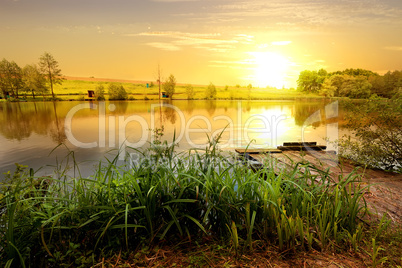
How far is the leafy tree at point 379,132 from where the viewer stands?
5289mm

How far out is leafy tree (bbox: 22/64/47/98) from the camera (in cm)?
5041

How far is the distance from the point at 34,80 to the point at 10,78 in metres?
4.30

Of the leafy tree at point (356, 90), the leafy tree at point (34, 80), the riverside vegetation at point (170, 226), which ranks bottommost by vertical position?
the riverside vegetation at point (170, 226)

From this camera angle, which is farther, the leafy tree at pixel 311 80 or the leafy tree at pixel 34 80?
the leafy tree at pixel 311 80

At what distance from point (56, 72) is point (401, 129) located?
6115 centimetres

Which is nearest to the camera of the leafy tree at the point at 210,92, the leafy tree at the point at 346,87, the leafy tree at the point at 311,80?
the leafy tree at the point at 346,87

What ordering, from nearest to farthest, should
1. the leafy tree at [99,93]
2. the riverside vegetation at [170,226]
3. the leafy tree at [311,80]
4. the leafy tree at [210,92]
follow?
the riverside vegetation at [170,226] → the leafy tree at [99,93] → the leafy tree at [210,92] → the leafy tree at [311,80]

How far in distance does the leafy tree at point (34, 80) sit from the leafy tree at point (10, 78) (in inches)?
41.9

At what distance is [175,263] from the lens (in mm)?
1699

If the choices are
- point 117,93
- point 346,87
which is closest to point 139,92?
point 117,93

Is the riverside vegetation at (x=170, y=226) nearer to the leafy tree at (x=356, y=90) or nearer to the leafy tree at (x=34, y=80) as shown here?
the leafy tree at (x=356, y=90)

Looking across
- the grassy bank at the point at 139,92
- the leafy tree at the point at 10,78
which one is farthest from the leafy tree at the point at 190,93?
the leafy tree at the point at 10,78

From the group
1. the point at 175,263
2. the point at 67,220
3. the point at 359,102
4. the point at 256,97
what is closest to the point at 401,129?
the point at 359,102

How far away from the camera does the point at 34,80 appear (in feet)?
165
